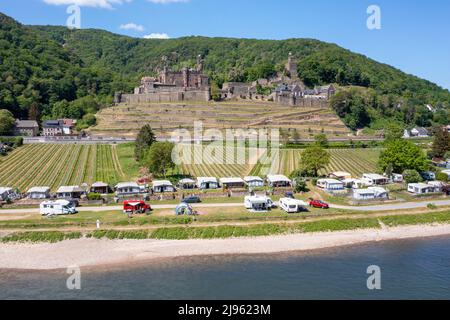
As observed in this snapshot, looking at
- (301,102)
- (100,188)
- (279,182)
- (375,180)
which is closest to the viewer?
(100,188)

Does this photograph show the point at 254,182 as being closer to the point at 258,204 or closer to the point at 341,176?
the point at 258,204

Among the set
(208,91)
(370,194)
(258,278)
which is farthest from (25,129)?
(258,278)

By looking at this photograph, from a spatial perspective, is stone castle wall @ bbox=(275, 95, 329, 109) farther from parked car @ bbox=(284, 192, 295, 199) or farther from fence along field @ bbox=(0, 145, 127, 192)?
parked car @ bbox=(284, 192, 295, 199)

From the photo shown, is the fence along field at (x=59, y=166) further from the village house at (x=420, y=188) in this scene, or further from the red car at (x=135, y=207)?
the village house at (x=420, y=188)

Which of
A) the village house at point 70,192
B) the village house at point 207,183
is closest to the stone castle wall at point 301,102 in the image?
the village house at point 207,183

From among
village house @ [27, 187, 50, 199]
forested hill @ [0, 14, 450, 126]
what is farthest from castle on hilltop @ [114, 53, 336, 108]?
village house @ [27, 187, 50, 199]
